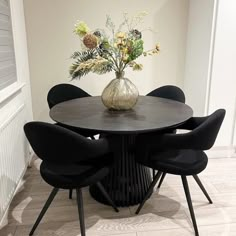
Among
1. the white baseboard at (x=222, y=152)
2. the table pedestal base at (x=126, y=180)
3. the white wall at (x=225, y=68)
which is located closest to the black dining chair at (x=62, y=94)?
the table pedestal base at (x=126, y=180)

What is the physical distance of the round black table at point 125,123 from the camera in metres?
1.65

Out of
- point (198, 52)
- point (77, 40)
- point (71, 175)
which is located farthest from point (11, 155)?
point (198, 52)

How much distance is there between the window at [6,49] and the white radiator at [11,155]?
28 cm

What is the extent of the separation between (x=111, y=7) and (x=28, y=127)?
2019 mm

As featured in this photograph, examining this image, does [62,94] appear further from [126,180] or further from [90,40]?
[126,180]

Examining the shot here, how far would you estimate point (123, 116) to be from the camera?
5.97 feet

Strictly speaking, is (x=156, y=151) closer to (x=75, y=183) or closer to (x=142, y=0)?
(x=75, y=183)

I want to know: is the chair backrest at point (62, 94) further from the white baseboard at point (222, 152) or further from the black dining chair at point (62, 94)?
the white baseboard at point (222, 152)

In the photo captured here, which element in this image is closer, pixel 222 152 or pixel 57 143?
pixel 57 143

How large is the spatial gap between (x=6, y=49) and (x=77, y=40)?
40.4 inches

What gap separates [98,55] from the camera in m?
1.82

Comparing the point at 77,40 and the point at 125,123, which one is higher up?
the point at 77,40

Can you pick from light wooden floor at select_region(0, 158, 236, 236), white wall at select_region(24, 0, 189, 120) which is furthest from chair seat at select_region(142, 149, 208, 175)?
white wall at select_region(24, 0, 189, 120)

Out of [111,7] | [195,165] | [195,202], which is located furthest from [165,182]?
[111,7]
